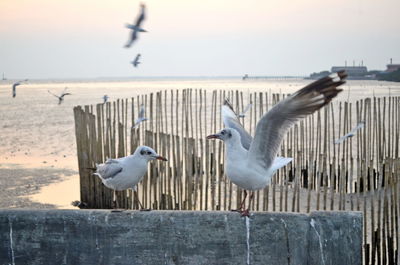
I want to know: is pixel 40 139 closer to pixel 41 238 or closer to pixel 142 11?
pixel 142 11

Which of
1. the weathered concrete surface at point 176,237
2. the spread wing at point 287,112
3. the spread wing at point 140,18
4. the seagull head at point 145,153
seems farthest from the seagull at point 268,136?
the spread wing at point 140,18

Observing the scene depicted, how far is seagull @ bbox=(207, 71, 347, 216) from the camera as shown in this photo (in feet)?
12.8

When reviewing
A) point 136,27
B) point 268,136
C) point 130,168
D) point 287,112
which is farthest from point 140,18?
point 287,112

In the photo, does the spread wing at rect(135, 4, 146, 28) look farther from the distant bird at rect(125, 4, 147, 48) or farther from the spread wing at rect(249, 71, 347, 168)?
the spread wing at rect(249, 71, 347, 168)

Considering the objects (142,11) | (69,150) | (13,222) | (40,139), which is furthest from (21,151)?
(13,222)

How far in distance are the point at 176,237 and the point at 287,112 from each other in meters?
1.26

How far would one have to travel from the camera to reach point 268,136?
4383 mm

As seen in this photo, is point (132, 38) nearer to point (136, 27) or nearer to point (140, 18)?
point (136, 27)

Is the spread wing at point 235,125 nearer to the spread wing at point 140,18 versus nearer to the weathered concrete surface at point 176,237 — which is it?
the weathered concrete surface at point 176,237

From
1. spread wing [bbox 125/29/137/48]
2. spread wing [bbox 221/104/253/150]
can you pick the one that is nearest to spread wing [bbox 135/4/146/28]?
spread wing [bbox 125/29/137/48]

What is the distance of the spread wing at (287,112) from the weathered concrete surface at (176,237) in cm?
61

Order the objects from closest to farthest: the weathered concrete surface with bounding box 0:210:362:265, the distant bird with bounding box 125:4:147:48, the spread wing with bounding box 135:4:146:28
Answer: the weathered concrete surface with bounding box 0:210:362:265 < the distant bird with bounding box 125:4:147:48 < the spread wing with bounding box 135:4:146:28

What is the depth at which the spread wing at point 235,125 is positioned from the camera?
5355mm

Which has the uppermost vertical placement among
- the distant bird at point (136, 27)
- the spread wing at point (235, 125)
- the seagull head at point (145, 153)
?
the distant bird at point (136, 27)
